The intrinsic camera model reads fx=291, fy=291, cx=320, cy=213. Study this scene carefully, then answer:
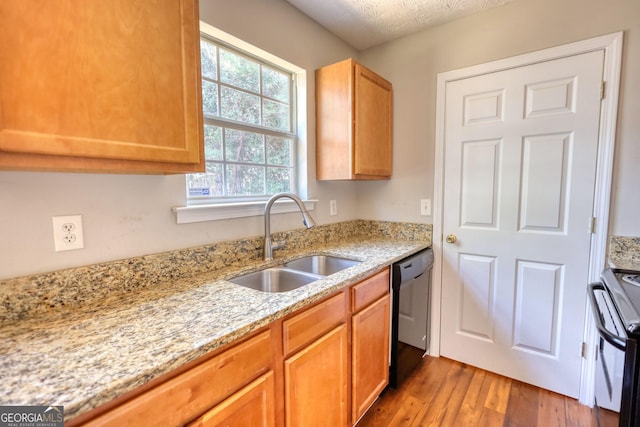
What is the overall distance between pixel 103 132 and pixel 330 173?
138cm

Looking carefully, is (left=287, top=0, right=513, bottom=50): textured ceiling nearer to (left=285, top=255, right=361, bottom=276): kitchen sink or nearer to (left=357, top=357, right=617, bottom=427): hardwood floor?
(left=285, top=255, right=361, bottom=276): kitchen sink

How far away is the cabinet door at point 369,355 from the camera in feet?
4.78

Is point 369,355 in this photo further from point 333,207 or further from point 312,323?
point 333,207

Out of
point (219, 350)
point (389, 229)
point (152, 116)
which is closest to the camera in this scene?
point (219, 350)

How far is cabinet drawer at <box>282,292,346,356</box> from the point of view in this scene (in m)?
1.06

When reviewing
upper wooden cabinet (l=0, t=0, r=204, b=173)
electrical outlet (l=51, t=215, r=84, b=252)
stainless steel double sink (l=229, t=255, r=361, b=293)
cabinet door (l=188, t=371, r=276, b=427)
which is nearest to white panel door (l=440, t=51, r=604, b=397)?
stainless steel double sink (l=229, t=255, r=361, b=293)

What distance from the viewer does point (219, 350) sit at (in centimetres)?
82

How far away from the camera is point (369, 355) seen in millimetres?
1570

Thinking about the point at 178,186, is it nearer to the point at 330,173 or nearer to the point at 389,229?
the point at 330,173

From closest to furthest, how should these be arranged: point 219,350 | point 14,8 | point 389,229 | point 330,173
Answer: point 14,8
point 219,350
point 330,173
point 389,229

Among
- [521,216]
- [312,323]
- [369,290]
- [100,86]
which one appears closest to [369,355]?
[369,290]

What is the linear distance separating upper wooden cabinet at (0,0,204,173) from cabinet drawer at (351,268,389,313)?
36.1 inches

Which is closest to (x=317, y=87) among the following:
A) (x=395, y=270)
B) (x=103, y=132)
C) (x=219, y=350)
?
(x=395, y=270)

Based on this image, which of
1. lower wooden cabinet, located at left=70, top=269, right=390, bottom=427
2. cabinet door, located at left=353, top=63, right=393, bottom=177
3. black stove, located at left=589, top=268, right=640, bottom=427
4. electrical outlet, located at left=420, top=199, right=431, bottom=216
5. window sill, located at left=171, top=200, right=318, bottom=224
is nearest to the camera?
lower wooden cabinet, located at left=70, top=269, right=390, bottom=427
